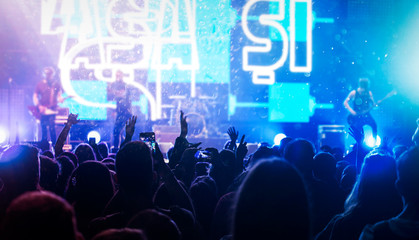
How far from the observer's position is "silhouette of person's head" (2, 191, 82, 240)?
1005 millimetres

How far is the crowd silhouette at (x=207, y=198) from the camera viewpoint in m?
1.26

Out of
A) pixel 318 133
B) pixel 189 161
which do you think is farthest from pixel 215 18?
pixel 189 161

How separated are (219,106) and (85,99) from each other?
12.8 feet

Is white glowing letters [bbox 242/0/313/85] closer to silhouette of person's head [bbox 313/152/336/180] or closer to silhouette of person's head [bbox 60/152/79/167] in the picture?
silhouette of person's head [bbox 60/152/79/167]

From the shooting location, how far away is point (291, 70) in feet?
37.2

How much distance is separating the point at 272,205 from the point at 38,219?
72 cm

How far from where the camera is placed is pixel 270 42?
11570mm

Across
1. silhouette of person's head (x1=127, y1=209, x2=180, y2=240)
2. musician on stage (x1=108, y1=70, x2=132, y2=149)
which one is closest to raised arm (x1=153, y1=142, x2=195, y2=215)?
silhouette of person's head (x1=127, y1=209, x2=180, y2=240)

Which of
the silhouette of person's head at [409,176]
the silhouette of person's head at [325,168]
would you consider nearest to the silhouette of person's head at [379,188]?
the silhouette of person's head at [409,176]

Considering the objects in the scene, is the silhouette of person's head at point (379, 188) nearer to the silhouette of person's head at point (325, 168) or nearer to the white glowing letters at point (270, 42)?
the silhouette of person's head at point (325, 168)

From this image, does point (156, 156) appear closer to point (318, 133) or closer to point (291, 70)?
point (318, 133)

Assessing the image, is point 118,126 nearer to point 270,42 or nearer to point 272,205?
point 270,42

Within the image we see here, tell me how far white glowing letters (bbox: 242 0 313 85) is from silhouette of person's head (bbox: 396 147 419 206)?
31.3 feet

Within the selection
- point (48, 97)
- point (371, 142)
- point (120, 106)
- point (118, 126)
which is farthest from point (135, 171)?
point (48, 97)
